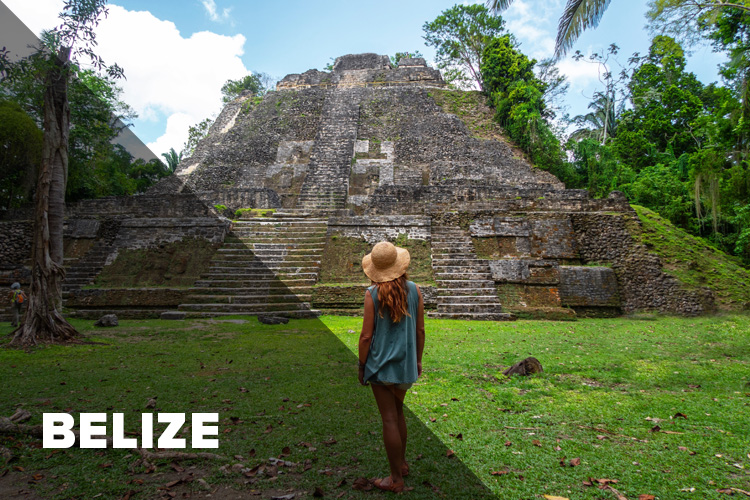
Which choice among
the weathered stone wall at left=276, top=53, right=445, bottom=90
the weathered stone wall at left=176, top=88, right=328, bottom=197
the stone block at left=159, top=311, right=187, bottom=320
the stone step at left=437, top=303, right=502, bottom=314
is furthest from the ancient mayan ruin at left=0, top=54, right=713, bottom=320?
the weathered stone wall at left=276, top=53, right=445, bottom=90

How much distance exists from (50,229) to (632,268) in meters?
11.2

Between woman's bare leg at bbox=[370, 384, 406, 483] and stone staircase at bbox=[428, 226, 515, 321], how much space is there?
243 inches

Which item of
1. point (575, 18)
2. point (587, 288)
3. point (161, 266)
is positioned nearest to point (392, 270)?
point (575, 18)

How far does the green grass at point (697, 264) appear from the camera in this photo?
9109 millimetres

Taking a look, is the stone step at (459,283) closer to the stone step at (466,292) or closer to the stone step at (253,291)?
the stone step at (466,292)

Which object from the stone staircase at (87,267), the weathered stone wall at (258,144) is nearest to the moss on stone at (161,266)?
the stone staircase at (87,267)

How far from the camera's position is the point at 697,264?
9766 millimetres

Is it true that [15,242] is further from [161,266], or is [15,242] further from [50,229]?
[50,229]

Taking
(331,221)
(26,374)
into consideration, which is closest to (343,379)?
(26,374)

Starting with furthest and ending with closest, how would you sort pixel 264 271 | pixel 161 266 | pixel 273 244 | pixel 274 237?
pixel 274 237
pixel 273 244
pixel 161 266
pixel 264 271

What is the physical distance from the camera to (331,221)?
1070 cm

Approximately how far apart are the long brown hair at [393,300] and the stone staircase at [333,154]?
10.9m

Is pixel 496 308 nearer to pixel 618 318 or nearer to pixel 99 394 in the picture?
pixel 618 318

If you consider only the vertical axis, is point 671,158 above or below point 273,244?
above
